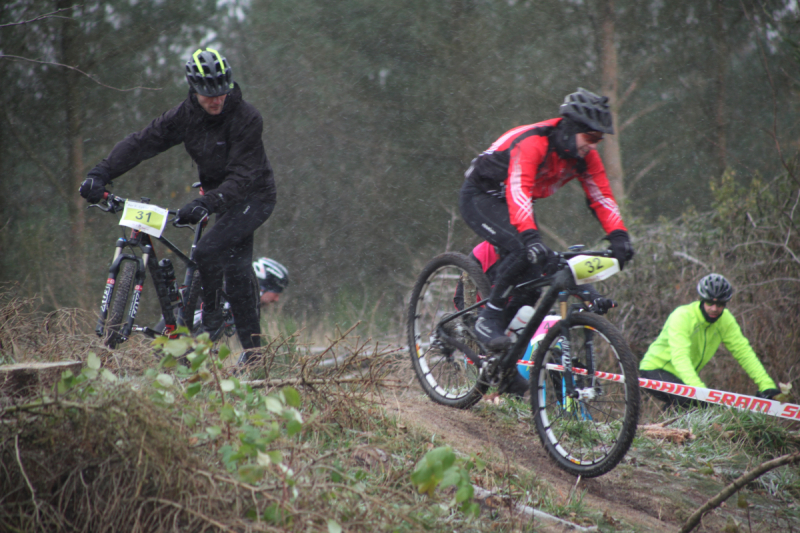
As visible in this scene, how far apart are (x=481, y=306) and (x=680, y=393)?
1972 mm

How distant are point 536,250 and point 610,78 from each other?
10759 mm

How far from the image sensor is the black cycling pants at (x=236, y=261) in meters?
4.64

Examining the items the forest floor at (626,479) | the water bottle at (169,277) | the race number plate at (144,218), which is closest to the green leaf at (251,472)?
the forest floor at (626,479)

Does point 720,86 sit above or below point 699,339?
above

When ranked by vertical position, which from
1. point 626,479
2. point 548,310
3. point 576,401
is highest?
point 548,310

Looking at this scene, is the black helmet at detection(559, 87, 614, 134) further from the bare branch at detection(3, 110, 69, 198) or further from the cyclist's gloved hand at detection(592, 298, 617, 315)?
the bare branch at detection(3, 110, 69, 198)

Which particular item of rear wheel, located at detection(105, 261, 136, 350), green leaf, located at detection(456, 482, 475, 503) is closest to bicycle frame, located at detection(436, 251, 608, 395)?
green leaf, located at detection(456, 482, 475, 503)

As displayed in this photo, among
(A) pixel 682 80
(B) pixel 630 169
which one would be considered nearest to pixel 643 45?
(A) pixel 682 80

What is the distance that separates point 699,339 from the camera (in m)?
6.29

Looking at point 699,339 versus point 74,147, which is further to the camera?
point 74,147

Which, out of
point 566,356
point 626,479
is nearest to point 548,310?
point 566,356

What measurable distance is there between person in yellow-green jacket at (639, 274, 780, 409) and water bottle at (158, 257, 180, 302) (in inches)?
164

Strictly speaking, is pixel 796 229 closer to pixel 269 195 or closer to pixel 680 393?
pixel 680 393

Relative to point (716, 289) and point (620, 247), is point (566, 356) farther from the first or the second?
point (716, 289)
